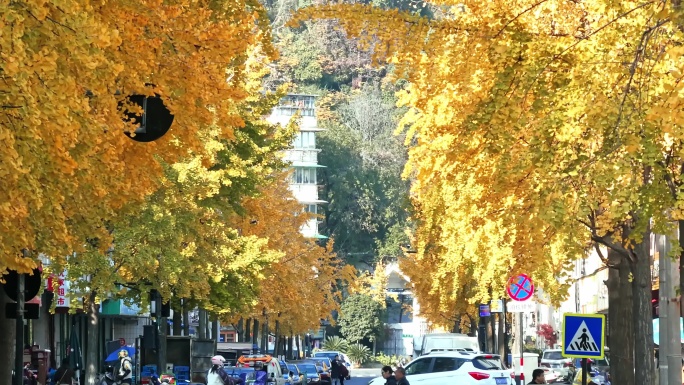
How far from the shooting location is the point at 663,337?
72.9ft

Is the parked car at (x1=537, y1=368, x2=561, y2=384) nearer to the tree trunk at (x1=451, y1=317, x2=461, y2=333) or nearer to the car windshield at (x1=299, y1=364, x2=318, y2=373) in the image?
the car windshield at (x1=299, y1=364, x2=318, y2=373)

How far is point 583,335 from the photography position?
22359 millimetres

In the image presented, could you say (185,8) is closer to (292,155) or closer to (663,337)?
(663,337)

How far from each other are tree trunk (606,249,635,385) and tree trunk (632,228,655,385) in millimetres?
1689

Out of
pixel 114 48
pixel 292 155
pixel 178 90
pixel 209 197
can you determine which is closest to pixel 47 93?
pixel 114 48

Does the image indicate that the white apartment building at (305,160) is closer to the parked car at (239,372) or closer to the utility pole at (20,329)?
the parked car at (239,372)

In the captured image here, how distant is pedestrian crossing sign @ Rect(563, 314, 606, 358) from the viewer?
22.1 meters

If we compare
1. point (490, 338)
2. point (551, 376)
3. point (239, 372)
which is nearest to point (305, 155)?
point (490, 338)

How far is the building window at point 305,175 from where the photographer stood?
488 ft

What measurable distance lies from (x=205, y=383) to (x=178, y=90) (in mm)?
15874

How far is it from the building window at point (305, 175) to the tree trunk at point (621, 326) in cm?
12076

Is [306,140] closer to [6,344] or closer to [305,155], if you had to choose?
[305,155]

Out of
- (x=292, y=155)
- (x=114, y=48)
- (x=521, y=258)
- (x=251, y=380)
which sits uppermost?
(x=292, y=155)

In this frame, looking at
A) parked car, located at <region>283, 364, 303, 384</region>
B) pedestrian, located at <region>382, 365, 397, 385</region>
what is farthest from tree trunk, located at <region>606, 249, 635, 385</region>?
parked car, located at <region>283, 364, 303, 384</region>
